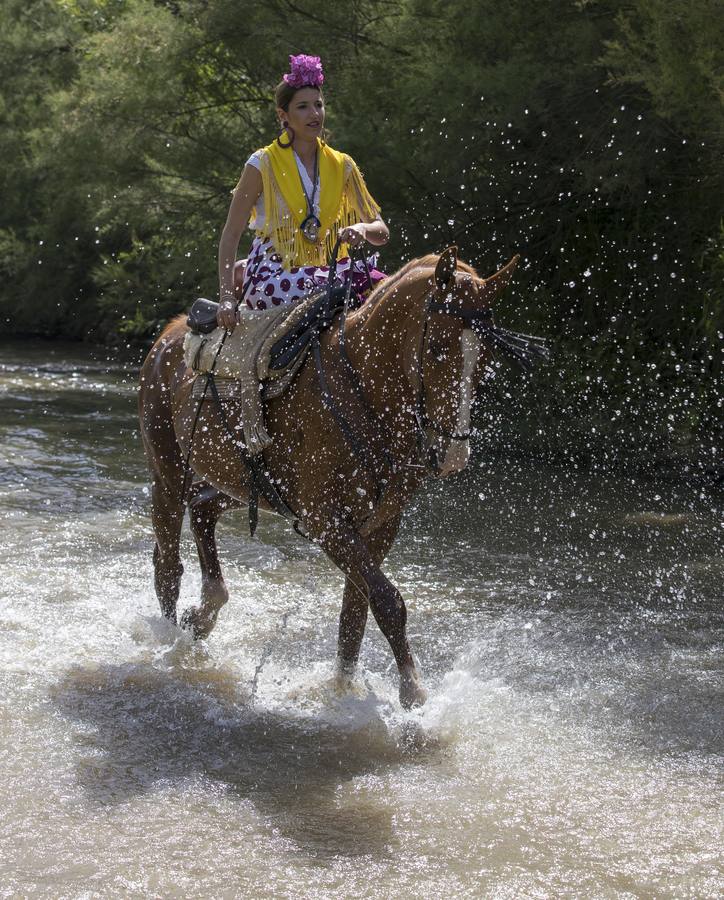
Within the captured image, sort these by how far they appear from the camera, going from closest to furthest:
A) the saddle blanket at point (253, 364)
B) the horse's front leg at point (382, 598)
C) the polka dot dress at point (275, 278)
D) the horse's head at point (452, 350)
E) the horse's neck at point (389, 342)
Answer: the horse's head at point (452, 350), the horse's neck at point (389, 342), the horse's front leg at point (382, 598), the saddle blanket at point (253, 364), the polka dot dress at point (275, 278)

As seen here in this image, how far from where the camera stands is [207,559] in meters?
6.95

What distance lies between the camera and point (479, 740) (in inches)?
212

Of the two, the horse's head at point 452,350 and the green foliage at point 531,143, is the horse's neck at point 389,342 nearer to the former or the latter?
the horse's head at point 452,350

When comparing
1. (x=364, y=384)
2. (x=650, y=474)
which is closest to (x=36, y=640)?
(x=364, y=384)

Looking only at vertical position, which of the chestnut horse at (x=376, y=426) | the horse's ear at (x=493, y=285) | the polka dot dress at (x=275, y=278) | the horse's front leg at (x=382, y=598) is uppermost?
the horse's ear at (x=493, y=285)

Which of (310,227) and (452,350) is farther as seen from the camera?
(310,227)

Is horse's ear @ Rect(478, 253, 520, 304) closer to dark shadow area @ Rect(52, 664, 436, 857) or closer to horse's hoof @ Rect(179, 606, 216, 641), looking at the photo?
dark shadow area @ Rect(52, 664, 436, 857)

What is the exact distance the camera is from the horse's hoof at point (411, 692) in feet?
17.9

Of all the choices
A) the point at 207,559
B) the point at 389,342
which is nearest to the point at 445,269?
the point at 389,342

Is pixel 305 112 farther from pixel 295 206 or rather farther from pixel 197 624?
pixel 197 624

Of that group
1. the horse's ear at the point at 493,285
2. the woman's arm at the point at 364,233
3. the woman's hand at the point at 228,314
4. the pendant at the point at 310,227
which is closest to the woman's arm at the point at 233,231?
the woman's hand at the point at 228,314

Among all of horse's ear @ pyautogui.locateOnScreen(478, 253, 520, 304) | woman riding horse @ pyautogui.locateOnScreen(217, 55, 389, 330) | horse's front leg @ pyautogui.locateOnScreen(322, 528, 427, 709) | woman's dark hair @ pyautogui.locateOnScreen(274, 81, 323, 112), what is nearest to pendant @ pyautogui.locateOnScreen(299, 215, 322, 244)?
woman riding horse @ pyautogui.locateOnScreen(217, 55, 389, 330)

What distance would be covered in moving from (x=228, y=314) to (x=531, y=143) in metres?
7.65

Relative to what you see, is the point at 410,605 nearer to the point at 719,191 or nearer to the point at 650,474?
the point at 650,474
